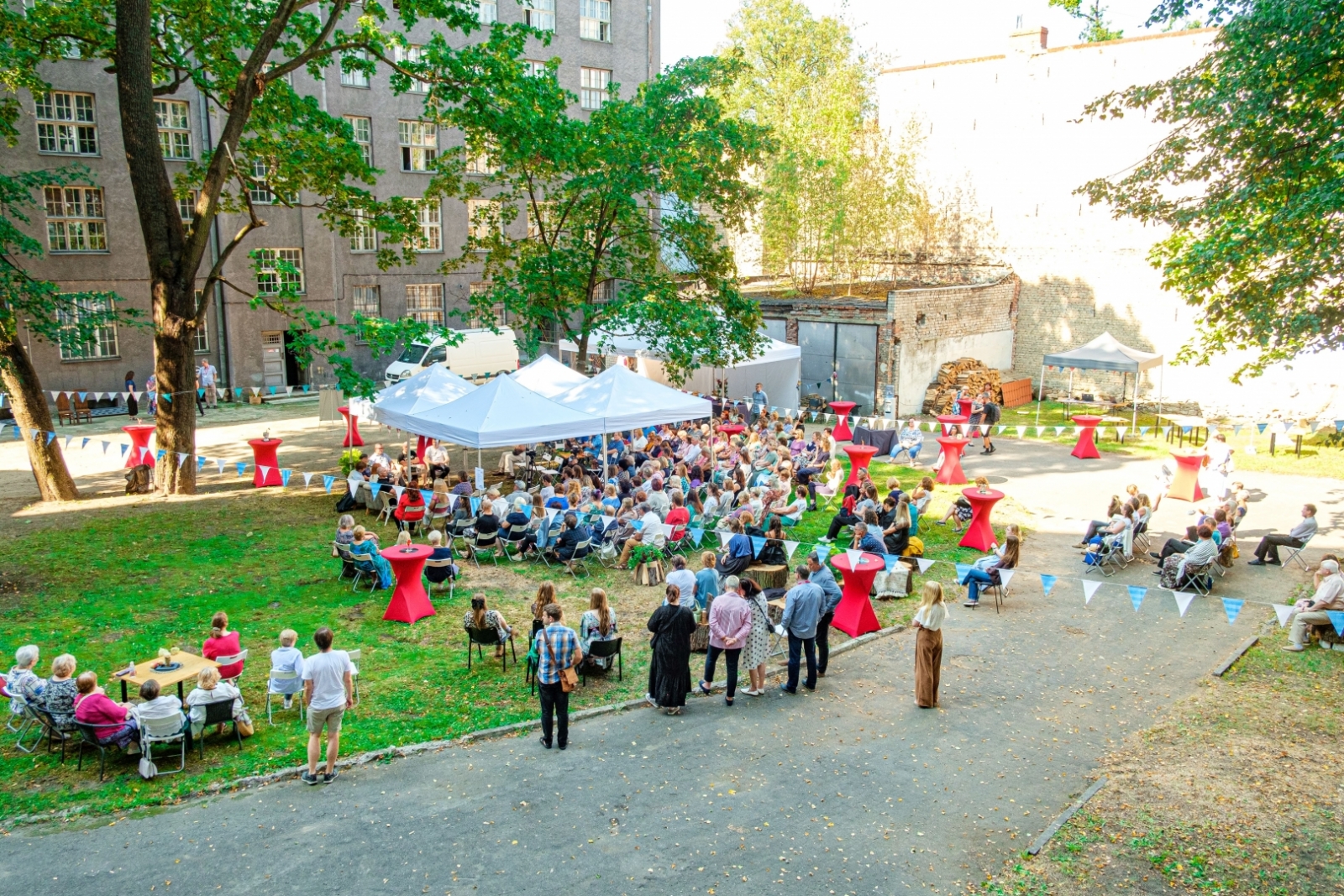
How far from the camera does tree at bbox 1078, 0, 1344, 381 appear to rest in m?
9.73

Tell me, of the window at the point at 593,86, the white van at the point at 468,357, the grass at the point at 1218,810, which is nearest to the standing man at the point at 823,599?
the grass at the point at 1218,810

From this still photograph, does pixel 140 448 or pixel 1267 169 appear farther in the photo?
pixel 140 448

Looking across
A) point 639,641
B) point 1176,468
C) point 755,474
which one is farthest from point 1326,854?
point 1176,468

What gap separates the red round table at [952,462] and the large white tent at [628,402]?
5.32 m

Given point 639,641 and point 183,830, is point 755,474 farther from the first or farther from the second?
point 183,830

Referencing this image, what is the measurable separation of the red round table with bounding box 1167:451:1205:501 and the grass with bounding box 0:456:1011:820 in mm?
4752

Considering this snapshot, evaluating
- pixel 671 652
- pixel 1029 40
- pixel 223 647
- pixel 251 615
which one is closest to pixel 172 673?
pixel 223 647

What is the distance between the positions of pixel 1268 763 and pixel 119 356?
28385 mm

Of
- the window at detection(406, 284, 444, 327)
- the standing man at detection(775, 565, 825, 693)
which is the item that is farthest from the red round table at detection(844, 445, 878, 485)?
the window at detection(406, 284, 444, 327)

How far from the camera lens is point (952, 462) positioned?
18.8 m

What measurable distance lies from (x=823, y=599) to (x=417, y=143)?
91.4 ft

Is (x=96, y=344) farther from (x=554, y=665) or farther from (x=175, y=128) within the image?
(x=554, y=665)

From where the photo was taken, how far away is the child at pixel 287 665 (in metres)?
8.29

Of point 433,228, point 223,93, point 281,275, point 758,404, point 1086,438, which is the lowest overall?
point 1086,438
